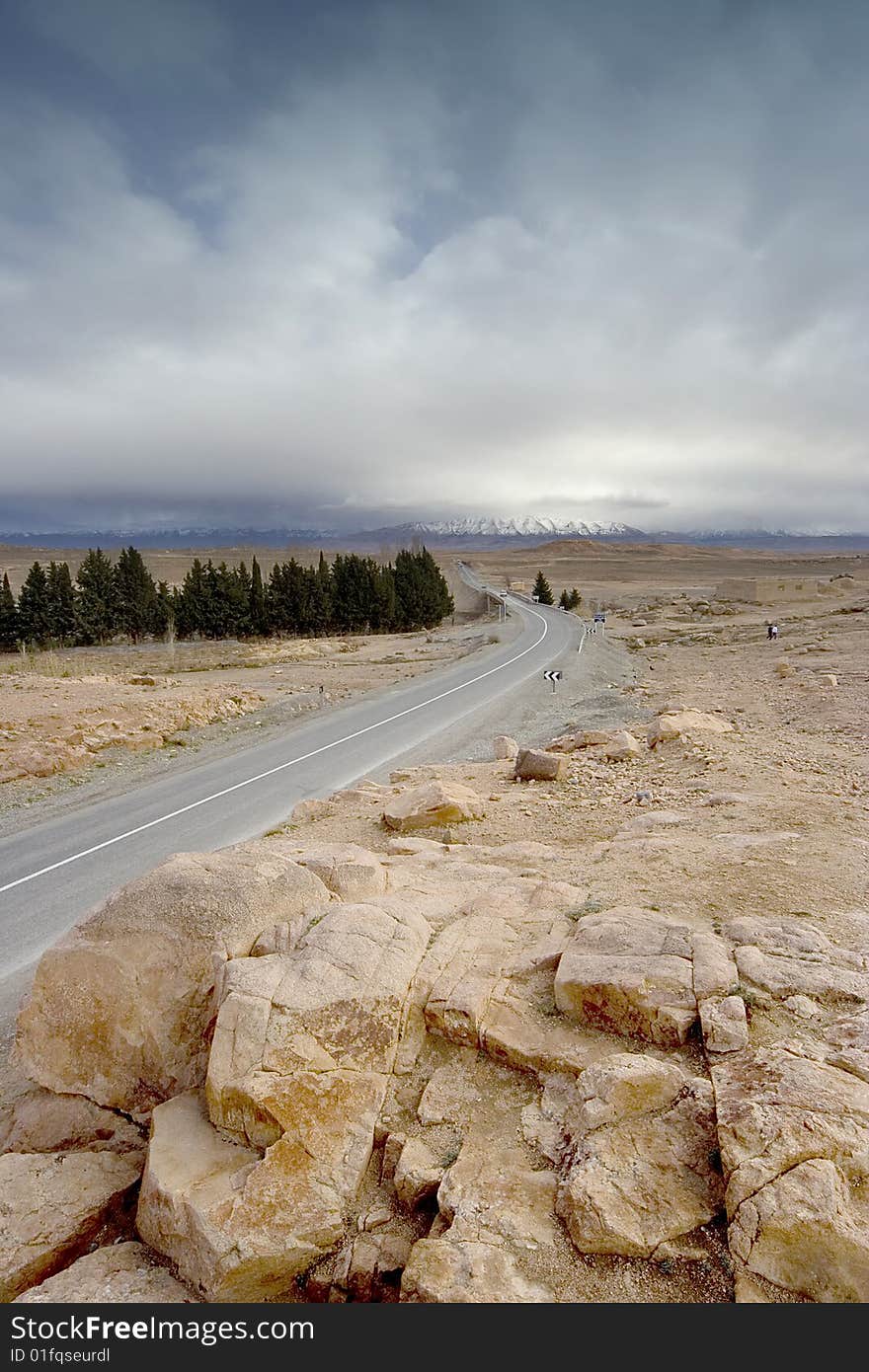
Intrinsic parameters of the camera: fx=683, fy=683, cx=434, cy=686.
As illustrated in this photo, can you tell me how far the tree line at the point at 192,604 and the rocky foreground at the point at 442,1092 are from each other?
58124mm

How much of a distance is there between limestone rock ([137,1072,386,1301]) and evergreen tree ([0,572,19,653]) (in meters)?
66.6

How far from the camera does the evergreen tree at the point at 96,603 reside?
63.5m

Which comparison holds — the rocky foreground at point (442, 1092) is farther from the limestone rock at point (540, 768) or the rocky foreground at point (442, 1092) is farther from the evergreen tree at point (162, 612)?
the evergreen tree at point (162, 612)

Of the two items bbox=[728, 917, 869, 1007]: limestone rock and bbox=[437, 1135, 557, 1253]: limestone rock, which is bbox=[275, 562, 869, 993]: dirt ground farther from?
bbox=[437, 1135, 557, 1253]: limestone rock

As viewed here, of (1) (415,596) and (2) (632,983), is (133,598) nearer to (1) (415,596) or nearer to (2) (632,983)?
(1) (415,596)

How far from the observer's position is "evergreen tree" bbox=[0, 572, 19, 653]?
60.5 metres

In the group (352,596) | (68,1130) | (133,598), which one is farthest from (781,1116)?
(133,598)

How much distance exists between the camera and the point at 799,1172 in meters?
3.87

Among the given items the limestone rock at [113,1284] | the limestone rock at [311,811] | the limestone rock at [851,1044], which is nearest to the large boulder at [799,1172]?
the limestone rock at [851,1044]

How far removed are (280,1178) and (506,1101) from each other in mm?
1633

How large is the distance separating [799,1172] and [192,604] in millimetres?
66526
